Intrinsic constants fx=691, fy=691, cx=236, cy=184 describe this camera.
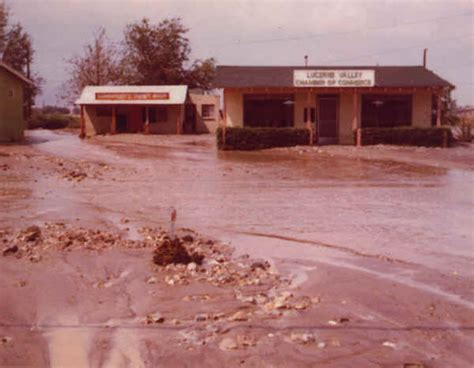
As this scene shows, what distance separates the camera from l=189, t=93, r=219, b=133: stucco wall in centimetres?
5184

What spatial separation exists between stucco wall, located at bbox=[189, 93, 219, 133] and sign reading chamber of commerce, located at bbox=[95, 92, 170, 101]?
459 centimetres

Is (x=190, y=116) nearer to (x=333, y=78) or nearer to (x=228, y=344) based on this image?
(x=333, y=78)

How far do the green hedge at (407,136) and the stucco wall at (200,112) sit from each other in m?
18.9

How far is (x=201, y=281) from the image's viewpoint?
9.03 meters

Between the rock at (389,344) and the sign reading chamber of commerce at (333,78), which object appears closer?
the rock at (389,344)

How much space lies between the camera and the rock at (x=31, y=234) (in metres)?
11.3

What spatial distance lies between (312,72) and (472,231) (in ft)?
72.8

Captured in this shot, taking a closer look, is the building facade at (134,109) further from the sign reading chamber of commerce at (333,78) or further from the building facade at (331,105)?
the sign reading chamber of commerce at (333,78)

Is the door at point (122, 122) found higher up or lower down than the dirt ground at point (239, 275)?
higher up

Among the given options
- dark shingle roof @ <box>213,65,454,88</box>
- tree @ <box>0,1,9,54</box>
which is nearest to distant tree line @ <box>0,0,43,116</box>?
tree @ <box>0,1,9,54</box>

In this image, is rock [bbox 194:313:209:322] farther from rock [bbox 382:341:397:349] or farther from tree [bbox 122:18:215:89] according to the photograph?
tree [bbox 122:18:215:89]

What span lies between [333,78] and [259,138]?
16.2ft

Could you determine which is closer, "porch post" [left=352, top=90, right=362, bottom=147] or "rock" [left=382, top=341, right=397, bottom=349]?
"rock" [left=382, top=341, right=397, bottom=349]

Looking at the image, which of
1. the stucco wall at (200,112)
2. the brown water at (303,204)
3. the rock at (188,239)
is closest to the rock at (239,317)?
the brown water at (303,204)
